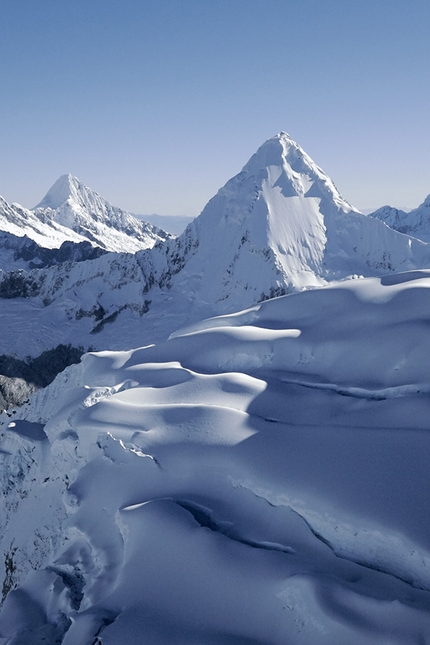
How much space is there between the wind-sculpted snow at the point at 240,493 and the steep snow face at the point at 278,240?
2947 cm

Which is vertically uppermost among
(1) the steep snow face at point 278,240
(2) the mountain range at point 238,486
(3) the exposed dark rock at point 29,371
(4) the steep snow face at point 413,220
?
(4) the steep snow face at point 413,220

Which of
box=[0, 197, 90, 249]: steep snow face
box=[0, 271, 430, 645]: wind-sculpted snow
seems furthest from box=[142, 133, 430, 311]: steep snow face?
box=[0, 197, 90, 249]: steep snow face

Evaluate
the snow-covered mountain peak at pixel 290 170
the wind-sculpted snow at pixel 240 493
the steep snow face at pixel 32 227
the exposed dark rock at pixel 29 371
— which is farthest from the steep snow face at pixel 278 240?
the steep snow face at pixel 32 227

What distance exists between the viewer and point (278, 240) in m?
53.0

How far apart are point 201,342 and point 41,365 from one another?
36.8m

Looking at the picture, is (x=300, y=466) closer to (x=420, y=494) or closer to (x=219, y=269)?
(x=420, y=494)

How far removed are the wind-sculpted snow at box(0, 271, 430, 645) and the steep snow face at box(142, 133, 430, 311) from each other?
29.5 metres

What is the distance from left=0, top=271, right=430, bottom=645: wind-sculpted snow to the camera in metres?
10.7

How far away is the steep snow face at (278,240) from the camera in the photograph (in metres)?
52.1

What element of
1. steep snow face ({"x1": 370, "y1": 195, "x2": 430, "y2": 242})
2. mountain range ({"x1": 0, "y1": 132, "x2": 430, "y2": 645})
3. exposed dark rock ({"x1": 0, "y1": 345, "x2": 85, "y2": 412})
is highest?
steep snow face ({"x1": 370, "y1": 195, "x2": 430, "y2": 242})

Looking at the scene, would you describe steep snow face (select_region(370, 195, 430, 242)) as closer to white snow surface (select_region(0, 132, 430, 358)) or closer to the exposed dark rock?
white snow surface (select_region(0, 132, 430, 358))

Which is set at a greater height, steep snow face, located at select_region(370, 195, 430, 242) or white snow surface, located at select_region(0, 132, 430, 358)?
steep snow face, located at select_region(370, 195, 430, 242)

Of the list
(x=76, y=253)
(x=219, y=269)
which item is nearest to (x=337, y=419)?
(x=219, y=269)

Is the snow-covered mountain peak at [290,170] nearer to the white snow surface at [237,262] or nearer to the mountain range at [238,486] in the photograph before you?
the white snow surface at [237,262]
